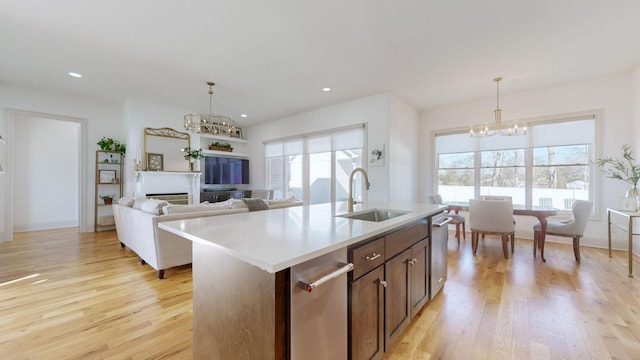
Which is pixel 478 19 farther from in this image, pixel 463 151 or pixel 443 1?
pixel 463 151

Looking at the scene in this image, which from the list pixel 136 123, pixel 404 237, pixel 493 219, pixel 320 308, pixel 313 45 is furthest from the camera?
pixel 136 123

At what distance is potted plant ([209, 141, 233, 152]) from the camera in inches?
279

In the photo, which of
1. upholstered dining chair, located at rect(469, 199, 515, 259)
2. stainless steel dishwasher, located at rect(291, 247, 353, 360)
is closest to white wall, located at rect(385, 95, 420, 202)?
upholstered dining chair, located at rect(469, 199, 515, 259)

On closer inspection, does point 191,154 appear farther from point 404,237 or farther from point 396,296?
point 396,296

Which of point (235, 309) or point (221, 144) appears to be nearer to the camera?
point (235, 309)

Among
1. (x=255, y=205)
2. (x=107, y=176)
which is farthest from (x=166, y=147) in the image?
(x=255, y=205)

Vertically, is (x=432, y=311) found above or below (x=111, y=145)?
below

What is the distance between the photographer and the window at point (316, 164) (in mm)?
5586

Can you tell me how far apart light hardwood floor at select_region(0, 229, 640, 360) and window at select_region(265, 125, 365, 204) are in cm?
286

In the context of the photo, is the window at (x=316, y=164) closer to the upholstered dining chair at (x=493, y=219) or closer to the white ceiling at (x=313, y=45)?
the white ceiling at (x=313, y=45)

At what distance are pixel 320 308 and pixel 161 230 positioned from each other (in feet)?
8.17

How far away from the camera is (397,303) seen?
1.65 meters

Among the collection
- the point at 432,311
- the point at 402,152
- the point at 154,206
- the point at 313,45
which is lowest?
the point at 432,311

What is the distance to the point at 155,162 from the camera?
5.61 metres
